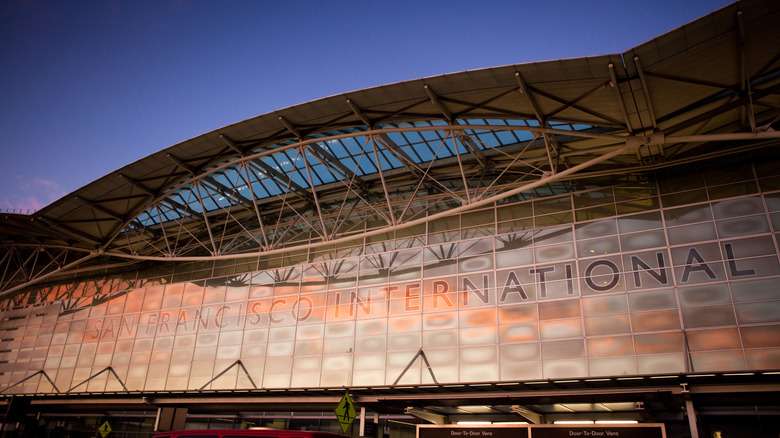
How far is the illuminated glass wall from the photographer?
61.2ft

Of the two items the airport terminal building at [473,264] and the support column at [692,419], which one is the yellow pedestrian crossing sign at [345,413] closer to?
the airport terminal building at [473,264]

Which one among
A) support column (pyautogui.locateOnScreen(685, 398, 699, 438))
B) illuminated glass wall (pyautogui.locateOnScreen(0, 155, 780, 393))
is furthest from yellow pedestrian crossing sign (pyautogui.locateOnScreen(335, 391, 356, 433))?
support column (pyautogui.locateOnScreen(685, 398, 699, 438))

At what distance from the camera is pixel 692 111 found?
1866cm

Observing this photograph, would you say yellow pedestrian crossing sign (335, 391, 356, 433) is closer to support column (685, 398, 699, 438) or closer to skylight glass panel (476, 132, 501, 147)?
support column (685, 398, 699, 438)

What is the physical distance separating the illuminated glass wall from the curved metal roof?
1.63 meters

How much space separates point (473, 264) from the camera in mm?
23156

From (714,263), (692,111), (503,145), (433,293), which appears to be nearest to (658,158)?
(692,111)

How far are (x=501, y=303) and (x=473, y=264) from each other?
84.3 inches

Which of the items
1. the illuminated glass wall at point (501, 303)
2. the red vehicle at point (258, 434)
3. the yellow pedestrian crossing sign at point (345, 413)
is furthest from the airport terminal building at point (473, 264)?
the red vehicle at point (258, 434)

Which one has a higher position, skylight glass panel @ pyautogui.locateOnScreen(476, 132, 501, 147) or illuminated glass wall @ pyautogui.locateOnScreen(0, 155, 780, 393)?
skylight glass panel @ pyautogui.locateOnScreen(476, 132, 501, 147)

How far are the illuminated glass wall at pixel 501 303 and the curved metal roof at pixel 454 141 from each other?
1.63 m

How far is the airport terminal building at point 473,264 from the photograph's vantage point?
17672mm

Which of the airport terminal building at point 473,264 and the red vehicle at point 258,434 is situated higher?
the airport terminal building at point 473,264

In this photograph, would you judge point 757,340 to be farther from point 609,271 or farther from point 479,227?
Answer: point 479,227
